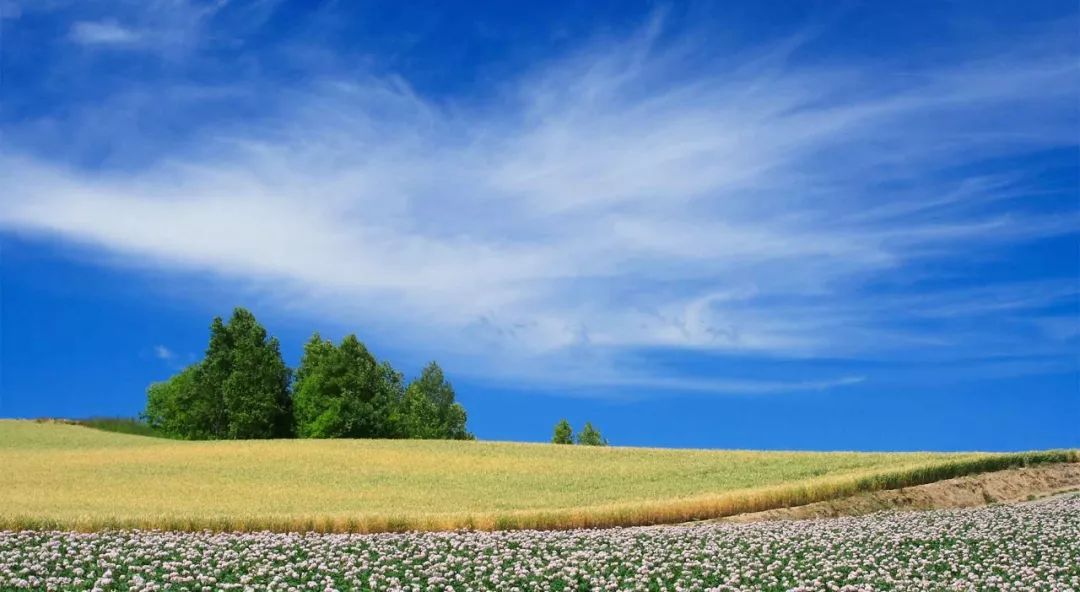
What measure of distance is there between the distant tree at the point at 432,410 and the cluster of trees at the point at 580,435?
9.24 metres

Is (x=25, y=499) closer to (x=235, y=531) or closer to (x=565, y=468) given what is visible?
(x=235, y=531)

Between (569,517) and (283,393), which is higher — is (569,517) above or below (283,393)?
below

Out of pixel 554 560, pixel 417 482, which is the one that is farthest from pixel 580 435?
pixel 554 560

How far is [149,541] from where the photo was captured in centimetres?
2353

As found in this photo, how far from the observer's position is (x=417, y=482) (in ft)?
140

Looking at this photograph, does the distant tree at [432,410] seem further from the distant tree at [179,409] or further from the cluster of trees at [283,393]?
the distant tree at [179,409]

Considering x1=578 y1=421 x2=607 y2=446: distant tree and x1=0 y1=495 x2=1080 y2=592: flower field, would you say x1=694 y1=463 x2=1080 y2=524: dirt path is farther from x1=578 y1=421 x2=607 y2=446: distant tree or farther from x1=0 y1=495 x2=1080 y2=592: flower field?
x1=578 y1=421 x2=607 y2=446: distant tree

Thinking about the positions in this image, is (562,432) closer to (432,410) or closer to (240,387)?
(432,410)

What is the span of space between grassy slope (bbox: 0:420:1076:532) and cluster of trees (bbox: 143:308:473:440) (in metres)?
12.1

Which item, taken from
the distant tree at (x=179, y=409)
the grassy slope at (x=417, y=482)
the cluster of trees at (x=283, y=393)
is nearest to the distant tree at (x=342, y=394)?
the cluster of trees at (x=283, y=393)

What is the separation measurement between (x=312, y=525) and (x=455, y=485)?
1382 cm

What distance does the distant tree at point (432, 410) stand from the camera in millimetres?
81625

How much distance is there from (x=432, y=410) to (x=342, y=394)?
12.9 metres

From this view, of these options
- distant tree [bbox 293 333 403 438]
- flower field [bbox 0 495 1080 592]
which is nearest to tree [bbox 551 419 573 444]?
distant tree [bbox 293 333 403 438]
